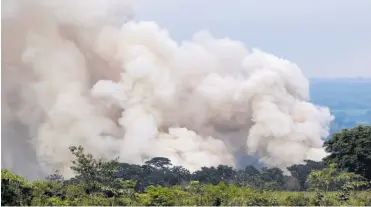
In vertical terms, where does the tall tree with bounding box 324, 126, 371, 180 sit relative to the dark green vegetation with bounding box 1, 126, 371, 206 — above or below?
above

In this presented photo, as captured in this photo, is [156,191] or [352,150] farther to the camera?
[352,150]

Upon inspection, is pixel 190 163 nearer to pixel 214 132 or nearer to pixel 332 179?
pixel 214 132

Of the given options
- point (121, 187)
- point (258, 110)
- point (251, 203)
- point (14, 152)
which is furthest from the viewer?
point (258, 110)

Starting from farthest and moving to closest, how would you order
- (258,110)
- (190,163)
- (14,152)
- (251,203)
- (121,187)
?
(258,110)
(14,152)
(190,163)
(121,187)
(251,203)

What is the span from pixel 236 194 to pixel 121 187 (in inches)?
71.9

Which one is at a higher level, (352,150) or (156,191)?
(352,150)

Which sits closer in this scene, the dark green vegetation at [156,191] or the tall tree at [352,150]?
the dark green vegetation at [156,191]

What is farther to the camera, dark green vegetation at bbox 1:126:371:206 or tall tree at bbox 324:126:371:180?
tall tree at bbox 324:126:371:180

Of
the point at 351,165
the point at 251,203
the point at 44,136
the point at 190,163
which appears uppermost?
the point at 44,136

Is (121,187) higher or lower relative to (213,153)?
lower

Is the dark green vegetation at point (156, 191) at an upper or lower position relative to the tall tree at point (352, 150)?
lower

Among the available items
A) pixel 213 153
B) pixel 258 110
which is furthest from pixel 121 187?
pixel 258 110

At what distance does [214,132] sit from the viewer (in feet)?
78.9

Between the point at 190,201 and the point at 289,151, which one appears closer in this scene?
the point at 190,201
